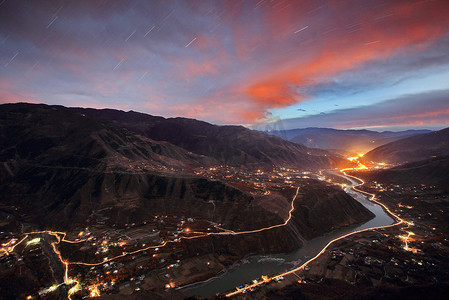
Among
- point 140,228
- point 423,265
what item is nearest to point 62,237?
point 140,228

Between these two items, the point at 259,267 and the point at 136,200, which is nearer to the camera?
the point at 259,267

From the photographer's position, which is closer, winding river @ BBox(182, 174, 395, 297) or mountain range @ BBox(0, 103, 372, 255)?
winding river @ BBox(182, 174, 395, 297)

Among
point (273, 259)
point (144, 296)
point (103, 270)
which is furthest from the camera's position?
point (273, 259)

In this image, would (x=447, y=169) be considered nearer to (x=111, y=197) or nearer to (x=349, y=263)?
(x=349, y=263)

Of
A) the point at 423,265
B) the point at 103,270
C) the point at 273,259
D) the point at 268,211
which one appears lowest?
the point at 103,270

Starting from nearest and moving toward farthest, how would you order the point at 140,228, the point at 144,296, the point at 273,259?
the point at 144,296 < the point at 273,259 < the point at 140,228

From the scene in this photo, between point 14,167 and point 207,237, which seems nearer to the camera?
point 207,237

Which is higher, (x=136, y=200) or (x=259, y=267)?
(x=136, y=200)

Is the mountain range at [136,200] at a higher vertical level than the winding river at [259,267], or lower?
higher

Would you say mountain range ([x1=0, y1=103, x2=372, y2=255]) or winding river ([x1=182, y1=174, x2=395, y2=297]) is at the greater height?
mountain range ([x1=0, y1=103, x2=372, y2=255])

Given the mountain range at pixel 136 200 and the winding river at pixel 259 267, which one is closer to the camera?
the winding river at pixel 259 267

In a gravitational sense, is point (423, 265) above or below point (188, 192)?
below
